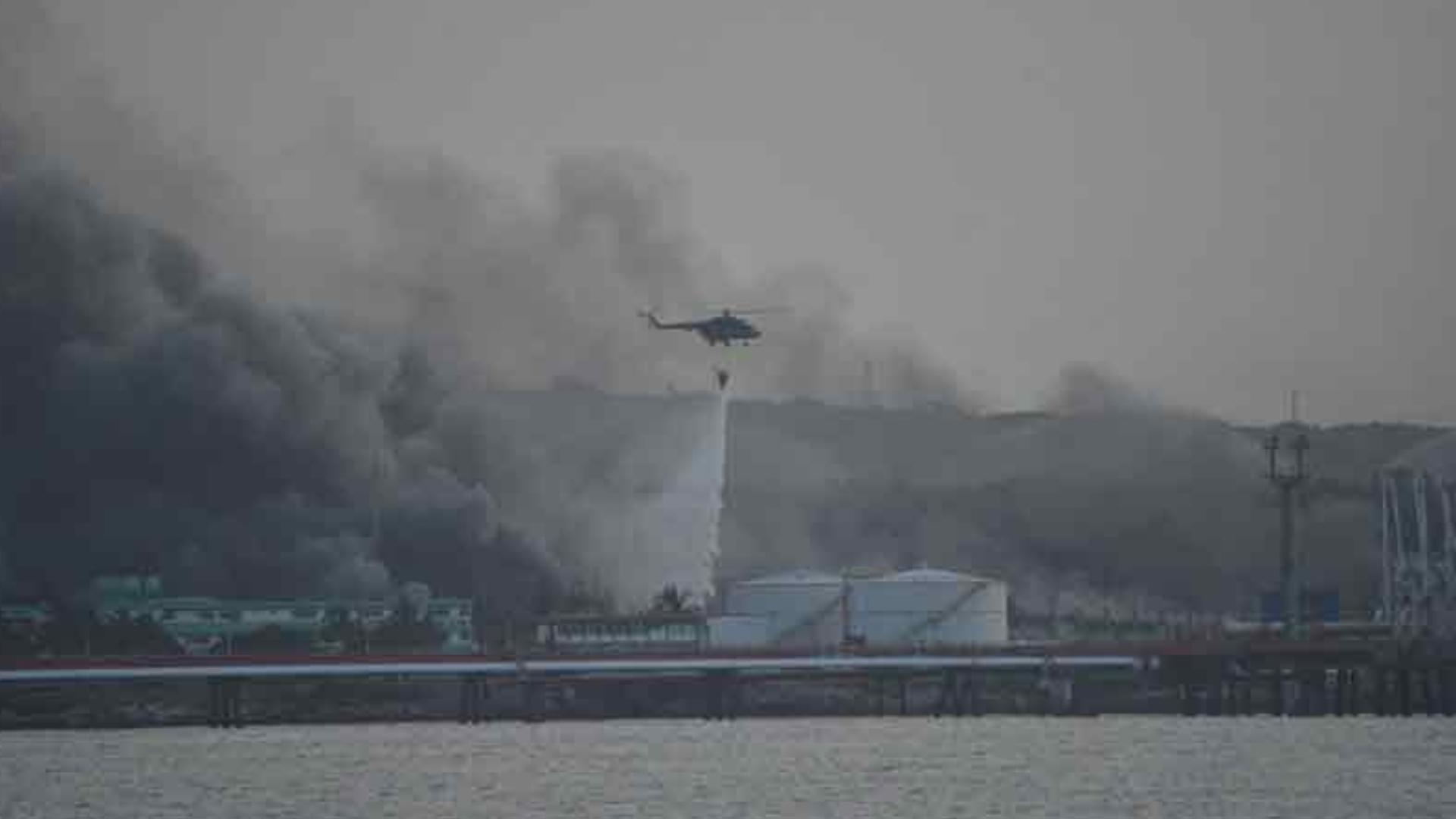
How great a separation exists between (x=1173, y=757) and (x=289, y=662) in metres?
61.4

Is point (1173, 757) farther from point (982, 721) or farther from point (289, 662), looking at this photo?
point (289, 662)

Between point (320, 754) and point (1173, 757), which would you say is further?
point (320, 754)

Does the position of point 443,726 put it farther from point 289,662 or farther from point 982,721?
point 982,721

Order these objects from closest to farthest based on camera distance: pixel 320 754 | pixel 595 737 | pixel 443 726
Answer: pixel 320 754 < pixel 595 737 < pixel 443 726

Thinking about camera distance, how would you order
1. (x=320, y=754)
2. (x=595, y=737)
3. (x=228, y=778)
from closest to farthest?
1. (x=228, y=778)
2. (x=320, y=754)
3. (x=595, y=737)

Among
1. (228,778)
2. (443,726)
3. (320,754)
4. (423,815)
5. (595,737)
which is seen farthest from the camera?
(443,726)

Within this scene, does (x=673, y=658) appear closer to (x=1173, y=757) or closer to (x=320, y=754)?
(x=320, y=754)

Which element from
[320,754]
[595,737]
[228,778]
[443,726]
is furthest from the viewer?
[443,726]

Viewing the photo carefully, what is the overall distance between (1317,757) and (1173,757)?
5221mm

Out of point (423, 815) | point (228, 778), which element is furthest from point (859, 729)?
point (423, 815)

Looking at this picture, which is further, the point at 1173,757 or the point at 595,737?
the point at 595,737

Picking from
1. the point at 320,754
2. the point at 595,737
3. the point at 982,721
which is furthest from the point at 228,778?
the point at 982,721

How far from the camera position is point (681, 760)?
475 ft

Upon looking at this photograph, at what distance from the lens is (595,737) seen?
16912cm
